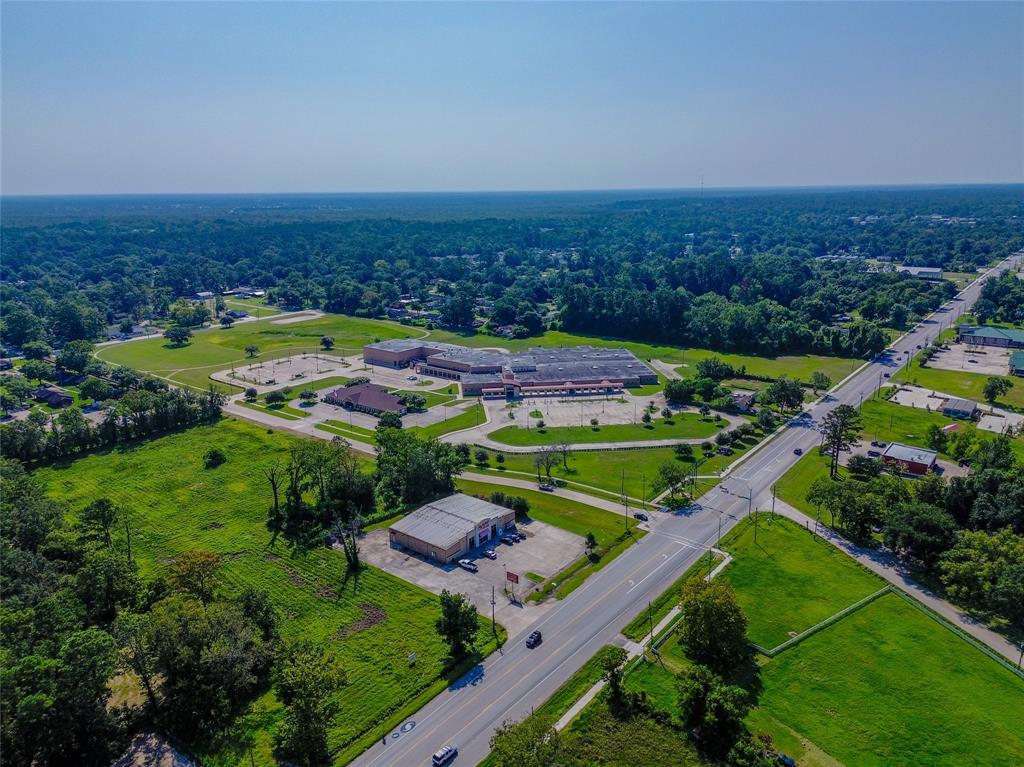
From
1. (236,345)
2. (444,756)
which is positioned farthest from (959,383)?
(236,345)

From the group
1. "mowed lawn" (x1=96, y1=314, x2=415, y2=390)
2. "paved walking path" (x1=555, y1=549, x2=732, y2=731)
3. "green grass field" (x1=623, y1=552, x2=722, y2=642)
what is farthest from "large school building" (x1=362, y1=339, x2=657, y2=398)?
"paved walking path" (x1=555, y1=549, x2=732, y2=731)

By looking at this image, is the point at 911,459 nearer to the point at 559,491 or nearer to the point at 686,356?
the point at 559,491

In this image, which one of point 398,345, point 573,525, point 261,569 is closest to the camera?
point 261,569

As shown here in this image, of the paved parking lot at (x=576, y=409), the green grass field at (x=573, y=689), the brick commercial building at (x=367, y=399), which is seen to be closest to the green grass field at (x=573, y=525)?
the green grass field at (x=573, y=689)

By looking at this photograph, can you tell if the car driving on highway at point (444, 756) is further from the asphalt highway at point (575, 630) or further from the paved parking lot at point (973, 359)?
the paved parking lot at point (973, 359)

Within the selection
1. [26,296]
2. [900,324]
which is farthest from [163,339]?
[900,324]

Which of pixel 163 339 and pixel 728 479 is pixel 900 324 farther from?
pixel 163 339
